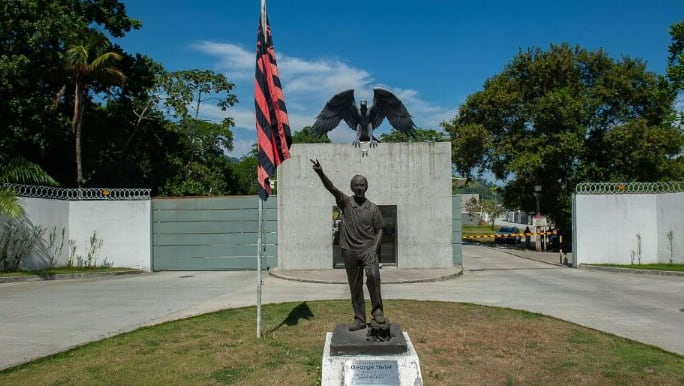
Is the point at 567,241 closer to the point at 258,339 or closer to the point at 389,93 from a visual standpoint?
the point at 389,93

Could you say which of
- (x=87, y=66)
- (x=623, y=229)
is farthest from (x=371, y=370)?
(x=87, y=66)

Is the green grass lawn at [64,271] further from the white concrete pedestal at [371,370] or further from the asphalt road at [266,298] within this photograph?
the white concrete pedestal at [371,370]

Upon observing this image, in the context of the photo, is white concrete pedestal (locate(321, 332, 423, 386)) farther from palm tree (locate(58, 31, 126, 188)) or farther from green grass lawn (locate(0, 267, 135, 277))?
palm tree (locate(58, 31, 126, 188))

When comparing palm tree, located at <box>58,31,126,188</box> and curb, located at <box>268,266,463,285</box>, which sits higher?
palm tree, located at <box>58,31,126,188</box>

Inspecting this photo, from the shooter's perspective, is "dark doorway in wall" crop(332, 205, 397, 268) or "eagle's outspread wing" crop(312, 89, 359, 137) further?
"dark doorway in wall" crop(332, 205, 397, 268)

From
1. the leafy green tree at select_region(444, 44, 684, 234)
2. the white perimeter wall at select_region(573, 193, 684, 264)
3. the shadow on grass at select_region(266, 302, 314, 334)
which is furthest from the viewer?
the leafy green tree at select_region(444, 44, 684, 234)

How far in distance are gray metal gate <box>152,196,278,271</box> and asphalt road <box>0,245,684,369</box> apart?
717 millimetres

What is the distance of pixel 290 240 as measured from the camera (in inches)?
658

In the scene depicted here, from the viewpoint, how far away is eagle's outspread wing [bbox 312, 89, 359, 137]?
605 inches

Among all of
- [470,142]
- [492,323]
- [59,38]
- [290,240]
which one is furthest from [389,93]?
[470,142]

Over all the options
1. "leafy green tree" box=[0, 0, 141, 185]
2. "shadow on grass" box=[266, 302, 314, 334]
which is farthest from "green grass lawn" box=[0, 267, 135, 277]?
"shadow on grass" box=[266, 302, 314, 334]

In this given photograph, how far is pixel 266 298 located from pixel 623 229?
12.1 metres

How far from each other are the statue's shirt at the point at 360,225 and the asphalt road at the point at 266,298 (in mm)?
4383

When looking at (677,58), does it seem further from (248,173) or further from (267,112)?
(248,173)
